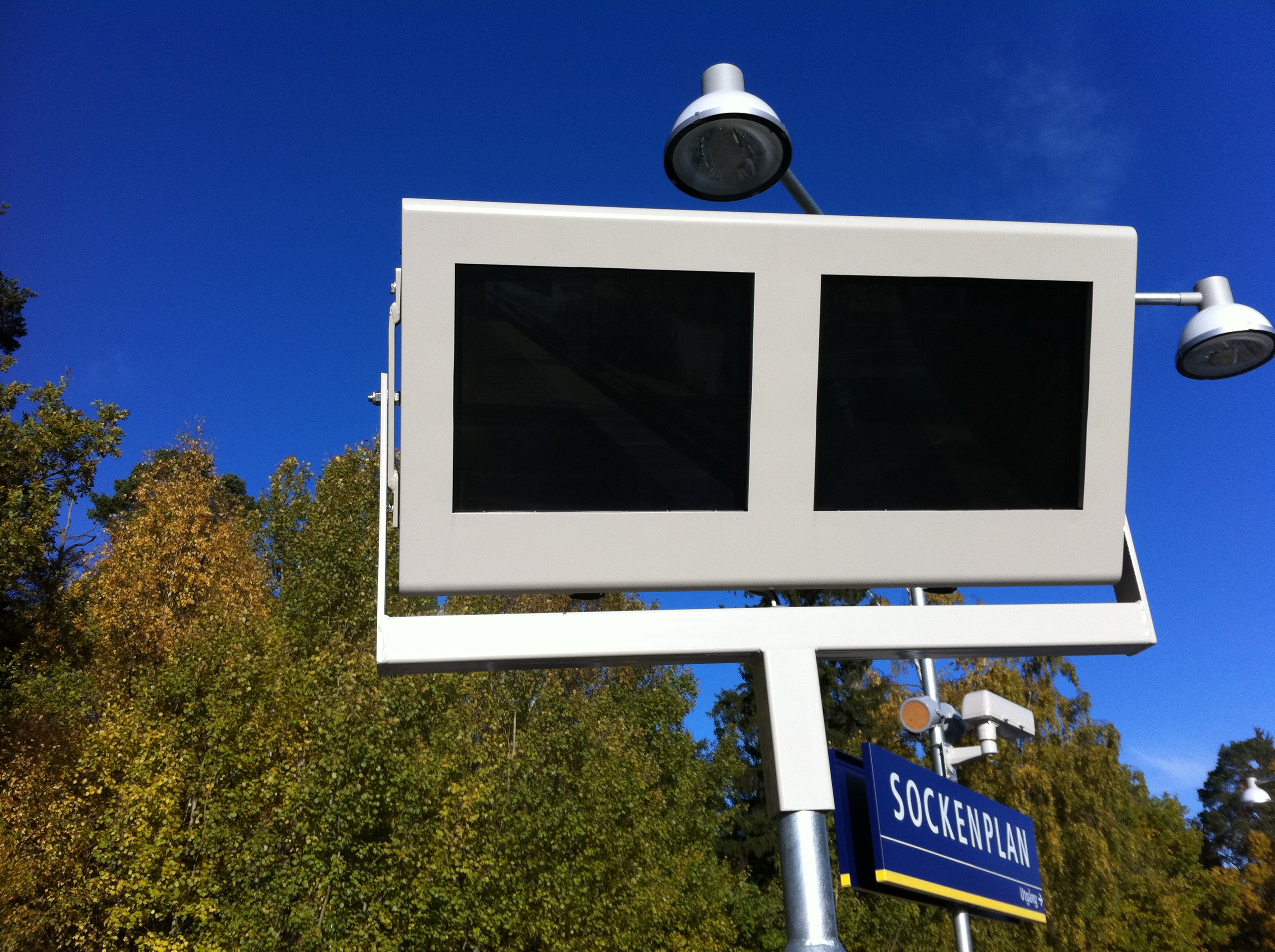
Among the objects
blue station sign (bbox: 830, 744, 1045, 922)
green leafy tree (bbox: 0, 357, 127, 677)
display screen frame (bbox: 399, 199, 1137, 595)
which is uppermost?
green leafy tree (bbox: 0, 357, 127, 677)

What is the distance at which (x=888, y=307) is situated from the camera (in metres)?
3.35

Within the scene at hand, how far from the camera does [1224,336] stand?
4000 mm

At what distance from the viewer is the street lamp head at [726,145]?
126 inches

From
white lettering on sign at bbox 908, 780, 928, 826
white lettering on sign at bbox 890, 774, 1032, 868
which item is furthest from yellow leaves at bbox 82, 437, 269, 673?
white lettering on sign at bbox 908, 780, 928, 826

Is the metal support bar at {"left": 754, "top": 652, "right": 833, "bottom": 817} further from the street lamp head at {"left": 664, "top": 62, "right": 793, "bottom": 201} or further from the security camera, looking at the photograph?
the security camera

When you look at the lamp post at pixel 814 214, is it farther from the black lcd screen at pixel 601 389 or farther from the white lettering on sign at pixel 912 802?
the white lettering on sign at pixel 912 802

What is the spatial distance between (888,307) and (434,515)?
5.57 feet

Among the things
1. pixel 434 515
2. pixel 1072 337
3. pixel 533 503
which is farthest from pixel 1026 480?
pixel 434 515

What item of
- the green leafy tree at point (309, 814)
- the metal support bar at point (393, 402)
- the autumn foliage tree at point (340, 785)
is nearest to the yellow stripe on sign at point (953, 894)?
the metal support bar at point (393, 402)

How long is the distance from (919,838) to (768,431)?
82.0 inches

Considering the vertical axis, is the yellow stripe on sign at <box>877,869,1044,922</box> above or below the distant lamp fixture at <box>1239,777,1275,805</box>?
below

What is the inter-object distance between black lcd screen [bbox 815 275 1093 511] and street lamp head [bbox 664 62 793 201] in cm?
50

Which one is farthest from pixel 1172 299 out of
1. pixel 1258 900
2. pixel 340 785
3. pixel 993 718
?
pixel 1258 900

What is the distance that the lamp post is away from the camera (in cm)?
281
